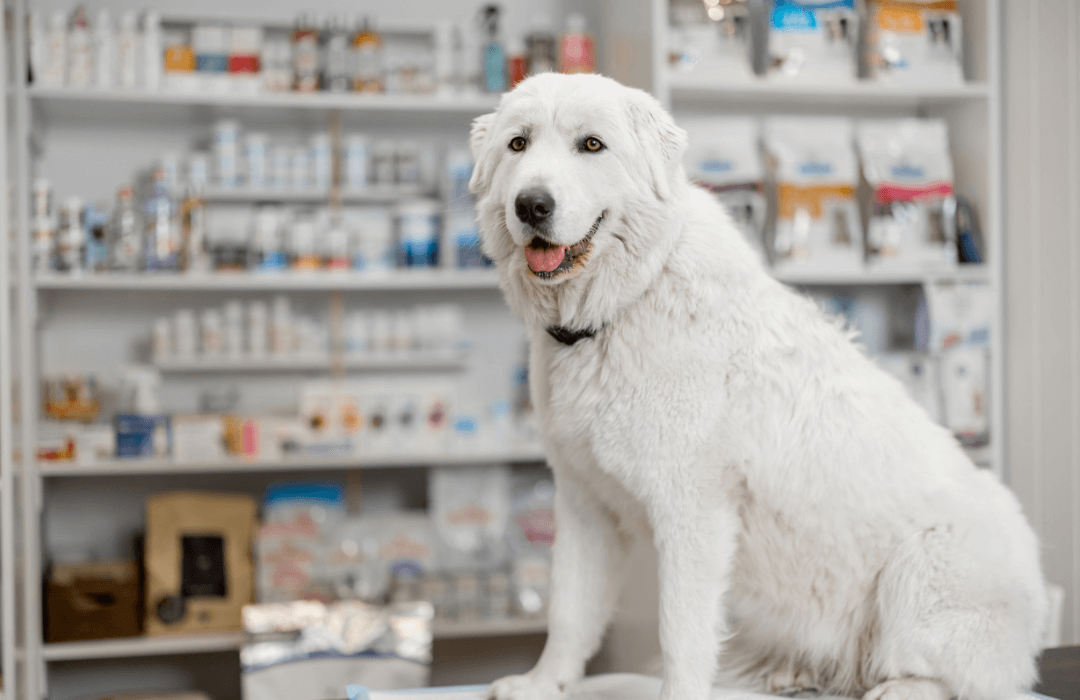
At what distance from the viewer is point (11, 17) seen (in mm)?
2346

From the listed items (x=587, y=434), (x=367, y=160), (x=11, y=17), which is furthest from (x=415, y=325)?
(x=587, y=434)

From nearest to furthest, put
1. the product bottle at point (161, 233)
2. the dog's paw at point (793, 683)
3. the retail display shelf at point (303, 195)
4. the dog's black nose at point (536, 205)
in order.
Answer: the dog's black nose at point (536, 205) → the dog's paw at point (793, 683) → the product bottle at point (161, 233) → the retail display shelf at point (303, 195)

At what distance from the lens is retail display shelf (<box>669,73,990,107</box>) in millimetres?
2588

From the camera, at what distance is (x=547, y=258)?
1.03m

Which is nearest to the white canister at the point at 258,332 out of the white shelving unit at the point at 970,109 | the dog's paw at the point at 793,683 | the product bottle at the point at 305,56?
the product bottle at the point at 305,56

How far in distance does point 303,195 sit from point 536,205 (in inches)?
76.0

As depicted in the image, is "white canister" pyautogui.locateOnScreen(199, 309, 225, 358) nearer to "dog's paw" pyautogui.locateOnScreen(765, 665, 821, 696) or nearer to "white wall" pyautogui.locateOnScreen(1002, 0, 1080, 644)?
"dog's paw" pyautogui.locateOnScreen(765, 665, 821, 696)

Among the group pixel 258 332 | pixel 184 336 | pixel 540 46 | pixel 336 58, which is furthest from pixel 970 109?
pixel 184 336

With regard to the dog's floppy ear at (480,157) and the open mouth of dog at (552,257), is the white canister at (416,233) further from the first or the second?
the open mouth of dog at (552,257)

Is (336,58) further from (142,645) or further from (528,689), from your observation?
(528,689)

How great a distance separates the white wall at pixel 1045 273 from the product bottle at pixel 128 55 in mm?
2955

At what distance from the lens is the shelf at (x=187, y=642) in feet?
8.01

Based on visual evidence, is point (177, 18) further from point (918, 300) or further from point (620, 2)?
point (918, 300)

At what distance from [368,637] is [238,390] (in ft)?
3.48
